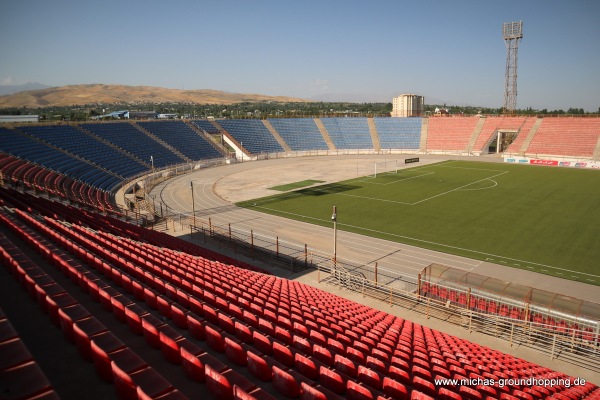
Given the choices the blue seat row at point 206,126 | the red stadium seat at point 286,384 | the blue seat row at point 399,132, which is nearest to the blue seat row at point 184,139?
the blue seat row at point 206,126

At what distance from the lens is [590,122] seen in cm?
8231

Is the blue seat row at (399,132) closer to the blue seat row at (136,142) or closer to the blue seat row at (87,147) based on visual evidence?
the blue seat row at (136,142)

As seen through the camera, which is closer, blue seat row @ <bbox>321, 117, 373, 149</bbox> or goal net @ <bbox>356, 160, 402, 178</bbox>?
goal net @ <bbox>356, 160, 402, 178</bbox>

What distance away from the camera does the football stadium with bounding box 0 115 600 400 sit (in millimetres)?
7160

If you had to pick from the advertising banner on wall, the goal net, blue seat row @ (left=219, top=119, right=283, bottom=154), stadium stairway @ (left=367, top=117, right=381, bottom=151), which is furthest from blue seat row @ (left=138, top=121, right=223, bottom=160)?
the advertising banner on wall

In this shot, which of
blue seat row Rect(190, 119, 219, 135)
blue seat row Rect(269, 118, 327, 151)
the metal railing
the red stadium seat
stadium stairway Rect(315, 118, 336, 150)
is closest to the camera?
A: the red stadium seat

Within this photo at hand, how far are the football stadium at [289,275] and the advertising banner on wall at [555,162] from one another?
1.31ft

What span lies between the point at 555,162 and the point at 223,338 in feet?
274

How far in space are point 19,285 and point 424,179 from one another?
57.6m

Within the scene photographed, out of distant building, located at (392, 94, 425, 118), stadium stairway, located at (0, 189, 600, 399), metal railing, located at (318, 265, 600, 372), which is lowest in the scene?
metal railing, located at (318, 265, 600, 372)

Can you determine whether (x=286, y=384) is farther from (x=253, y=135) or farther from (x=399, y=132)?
(x=399, y=132)

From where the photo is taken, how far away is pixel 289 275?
78.9 feet

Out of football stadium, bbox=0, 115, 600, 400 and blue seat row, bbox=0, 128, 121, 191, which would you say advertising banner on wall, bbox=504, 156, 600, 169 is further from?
blue seat row, bbox=0, 128, 121, 191

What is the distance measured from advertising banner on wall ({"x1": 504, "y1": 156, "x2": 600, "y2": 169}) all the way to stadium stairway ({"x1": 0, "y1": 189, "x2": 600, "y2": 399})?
241ft
